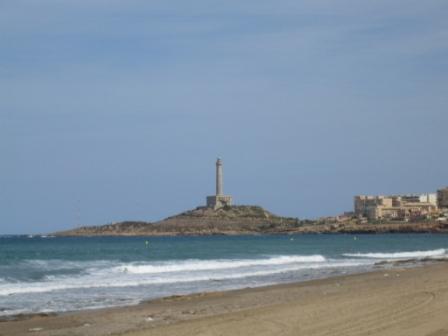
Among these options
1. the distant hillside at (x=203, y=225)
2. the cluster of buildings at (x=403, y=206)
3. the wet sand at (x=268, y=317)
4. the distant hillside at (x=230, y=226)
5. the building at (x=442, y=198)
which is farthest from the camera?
the building at (x=442, y=198)

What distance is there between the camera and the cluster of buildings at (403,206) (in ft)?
498

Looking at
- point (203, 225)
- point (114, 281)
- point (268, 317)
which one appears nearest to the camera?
point (268, 317)

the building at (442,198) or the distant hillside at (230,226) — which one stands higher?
the building at (442,198)

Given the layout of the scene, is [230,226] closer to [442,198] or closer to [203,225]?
[203,225]

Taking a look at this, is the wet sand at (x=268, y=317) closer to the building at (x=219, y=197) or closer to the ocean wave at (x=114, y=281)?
the ocean wave at (x=114, y=281)

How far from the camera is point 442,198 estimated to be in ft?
568

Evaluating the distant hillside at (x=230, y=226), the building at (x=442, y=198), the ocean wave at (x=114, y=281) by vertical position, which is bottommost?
the ocean wave at (x=114, y=281)

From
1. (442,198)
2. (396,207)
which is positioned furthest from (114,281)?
(442,198)

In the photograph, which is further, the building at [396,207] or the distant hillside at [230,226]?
the building at [396,207]

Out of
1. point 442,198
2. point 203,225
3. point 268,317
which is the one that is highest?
point 442,198

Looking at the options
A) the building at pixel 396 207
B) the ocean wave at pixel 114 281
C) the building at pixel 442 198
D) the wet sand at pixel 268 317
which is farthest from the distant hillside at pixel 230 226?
the wet sand at pixel 268 317

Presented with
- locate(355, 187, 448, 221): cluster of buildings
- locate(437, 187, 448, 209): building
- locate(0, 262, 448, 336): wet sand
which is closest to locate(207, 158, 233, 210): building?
locate(355, 187, 448, 221): cluster of buildings

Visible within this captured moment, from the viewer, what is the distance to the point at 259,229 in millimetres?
146125

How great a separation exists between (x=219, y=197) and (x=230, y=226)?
8.23 m
